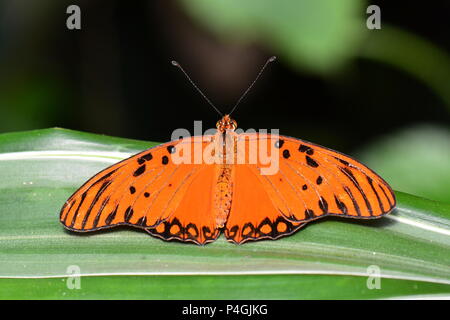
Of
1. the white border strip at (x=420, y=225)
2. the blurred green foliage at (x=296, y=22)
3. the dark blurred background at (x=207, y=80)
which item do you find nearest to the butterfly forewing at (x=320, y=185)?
the white border strip at (x=420, y=225)

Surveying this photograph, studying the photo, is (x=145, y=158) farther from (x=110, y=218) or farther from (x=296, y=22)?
(x=296, y=22)

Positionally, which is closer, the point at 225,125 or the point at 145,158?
the point at 145,158

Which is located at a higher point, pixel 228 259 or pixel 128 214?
pixel 128 214

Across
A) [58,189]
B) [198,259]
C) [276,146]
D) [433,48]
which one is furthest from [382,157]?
[58,189]

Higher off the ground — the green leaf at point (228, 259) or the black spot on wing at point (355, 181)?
the black spot on wing at point (355, 181)

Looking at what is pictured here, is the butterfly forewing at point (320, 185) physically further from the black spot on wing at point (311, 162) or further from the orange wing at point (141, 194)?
the orange wing at point (141, 194)

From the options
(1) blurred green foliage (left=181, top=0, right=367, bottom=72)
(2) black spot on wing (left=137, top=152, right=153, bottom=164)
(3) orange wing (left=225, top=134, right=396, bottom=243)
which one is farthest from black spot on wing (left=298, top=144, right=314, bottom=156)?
(1) blurred green foliage (left=181, top=0, right=367, bottom=72)

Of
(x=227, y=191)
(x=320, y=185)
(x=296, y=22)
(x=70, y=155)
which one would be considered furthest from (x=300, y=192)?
(x=296, y=22)
